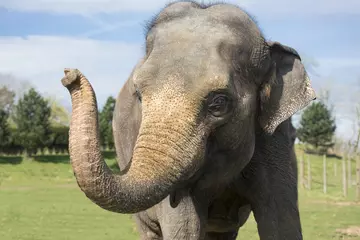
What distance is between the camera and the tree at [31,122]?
1313 inches

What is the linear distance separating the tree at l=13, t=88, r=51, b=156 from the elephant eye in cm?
3056

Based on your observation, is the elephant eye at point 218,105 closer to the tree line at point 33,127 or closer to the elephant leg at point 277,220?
the elephant leg at point 277,220

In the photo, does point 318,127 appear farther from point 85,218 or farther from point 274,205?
point 274,205

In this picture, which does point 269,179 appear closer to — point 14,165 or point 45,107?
point 14,165

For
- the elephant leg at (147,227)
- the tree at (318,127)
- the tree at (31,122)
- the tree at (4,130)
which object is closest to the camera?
the elephant leg at (147,227)

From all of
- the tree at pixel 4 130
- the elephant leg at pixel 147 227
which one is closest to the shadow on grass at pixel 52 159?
the tree at pixel 4 130

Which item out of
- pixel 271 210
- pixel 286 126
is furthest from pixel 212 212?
pixel 286 126

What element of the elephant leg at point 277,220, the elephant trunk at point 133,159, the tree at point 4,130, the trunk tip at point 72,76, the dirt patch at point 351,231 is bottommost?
the dirt patch at point 351,231

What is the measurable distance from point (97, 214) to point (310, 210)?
5450 mm

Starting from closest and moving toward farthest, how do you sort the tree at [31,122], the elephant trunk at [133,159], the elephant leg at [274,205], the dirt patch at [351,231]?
the elephant trunk at [133,159] < the elephant leg at [274,205] < the dirt patch at [351,231] < the tree at [31,122]

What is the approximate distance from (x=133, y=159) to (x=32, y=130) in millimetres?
31004

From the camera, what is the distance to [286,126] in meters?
4.51

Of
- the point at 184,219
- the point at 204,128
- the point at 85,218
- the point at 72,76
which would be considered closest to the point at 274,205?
the point at 184,219

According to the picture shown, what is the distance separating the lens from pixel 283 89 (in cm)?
422
